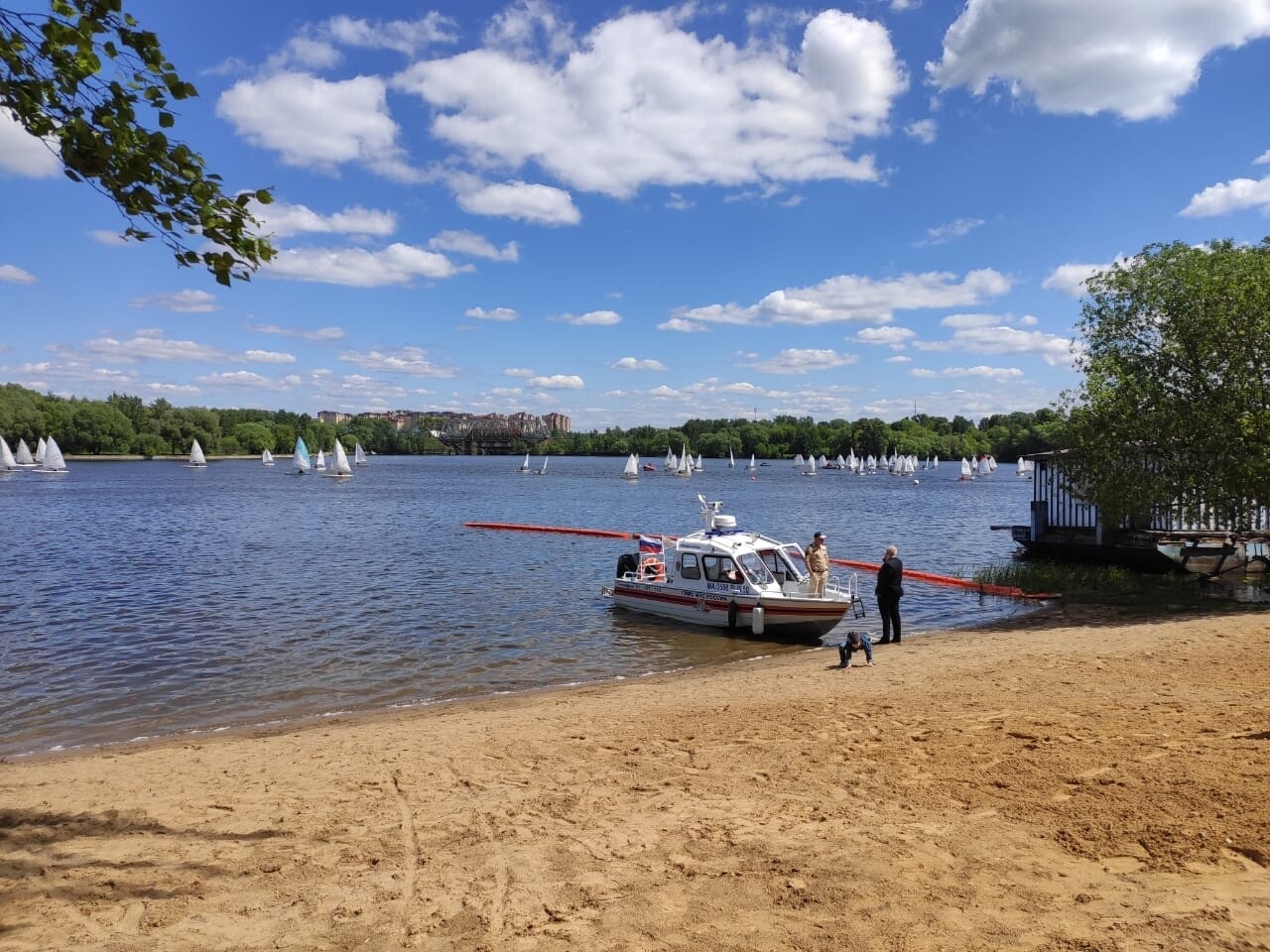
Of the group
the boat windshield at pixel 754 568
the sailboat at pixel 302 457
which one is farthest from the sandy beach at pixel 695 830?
the sailboat at pixel 302 457

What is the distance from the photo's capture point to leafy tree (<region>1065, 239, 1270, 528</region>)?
21594 mm

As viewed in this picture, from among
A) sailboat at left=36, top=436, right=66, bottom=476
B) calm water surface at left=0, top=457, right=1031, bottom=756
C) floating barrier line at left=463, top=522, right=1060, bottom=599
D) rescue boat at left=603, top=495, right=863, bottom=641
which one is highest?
sailboat at left=36, top=436, right=66, bottom=476

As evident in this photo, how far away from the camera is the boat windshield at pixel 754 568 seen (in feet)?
70.9

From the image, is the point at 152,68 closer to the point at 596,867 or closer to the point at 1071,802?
the point at 596,867

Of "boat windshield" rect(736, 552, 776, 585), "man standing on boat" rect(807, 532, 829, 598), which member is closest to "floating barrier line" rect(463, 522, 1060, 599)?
"boat windshield" rect(736, 552, 776, 585)

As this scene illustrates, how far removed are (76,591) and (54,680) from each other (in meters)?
12.7

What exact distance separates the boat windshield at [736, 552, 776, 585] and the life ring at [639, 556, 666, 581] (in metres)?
3.41

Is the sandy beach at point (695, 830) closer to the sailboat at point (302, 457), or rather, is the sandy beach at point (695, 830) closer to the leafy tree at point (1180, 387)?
the leafy tree at point (1180, 387)

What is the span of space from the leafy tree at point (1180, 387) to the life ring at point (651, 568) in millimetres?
13210

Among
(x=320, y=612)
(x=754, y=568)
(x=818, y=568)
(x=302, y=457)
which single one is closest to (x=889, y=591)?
(x=818, y=568)

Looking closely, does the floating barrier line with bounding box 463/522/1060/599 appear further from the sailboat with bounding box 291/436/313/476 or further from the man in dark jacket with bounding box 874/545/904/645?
the sailboat with bounding box 291/436/313/476

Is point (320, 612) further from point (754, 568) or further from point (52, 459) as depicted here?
point (52, 459)

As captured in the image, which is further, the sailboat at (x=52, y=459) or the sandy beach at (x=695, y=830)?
the sailboat at (x=52, y=459)

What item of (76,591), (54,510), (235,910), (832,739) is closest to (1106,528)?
(832,739)
